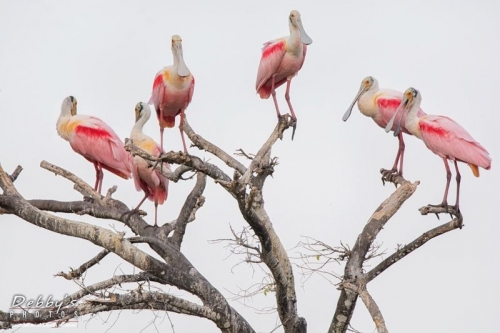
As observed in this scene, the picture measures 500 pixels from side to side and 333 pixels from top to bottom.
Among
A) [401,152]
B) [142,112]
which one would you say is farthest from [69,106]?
[401,152]

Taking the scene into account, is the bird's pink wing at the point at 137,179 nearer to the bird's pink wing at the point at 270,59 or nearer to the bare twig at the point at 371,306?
the bird's pink wing at the point at 270,59

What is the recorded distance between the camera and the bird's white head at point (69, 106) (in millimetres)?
18219

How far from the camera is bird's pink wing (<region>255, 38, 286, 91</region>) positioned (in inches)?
616

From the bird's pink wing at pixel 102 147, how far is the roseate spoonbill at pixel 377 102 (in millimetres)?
3332

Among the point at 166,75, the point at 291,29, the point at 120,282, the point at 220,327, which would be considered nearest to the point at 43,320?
the point at 120,282

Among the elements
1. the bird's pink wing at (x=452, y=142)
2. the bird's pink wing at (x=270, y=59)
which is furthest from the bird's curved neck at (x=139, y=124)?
the bird's pink wing at (x=452, y=142)

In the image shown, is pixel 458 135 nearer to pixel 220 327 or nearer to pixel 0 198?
pixel 220 327

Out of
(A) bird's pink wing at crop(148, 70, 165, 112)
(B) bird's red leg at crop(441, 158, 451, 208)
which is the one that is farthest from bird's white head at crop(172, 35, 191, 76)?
(B) bird's red leg at crop(441, 158, 451, 208)

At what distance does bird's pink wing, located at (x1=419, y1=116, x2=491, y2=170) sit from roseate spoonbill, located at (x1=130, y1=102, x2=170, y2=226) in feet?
11.1

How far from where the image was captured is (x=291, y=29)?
51.7 ft

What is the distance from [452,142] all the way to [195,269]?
3838 mm

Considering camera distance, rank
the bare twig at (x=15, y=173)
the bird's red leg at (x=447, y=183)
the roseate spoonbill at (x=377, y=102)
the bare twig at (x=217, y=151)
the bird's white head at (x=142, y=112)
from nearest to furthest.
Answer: the bare twig at (x=217, y=151), the bird's red leg at (x=447, y=183), the bare twig at (x=15, y=173), the bird's white head at (x=142, y=112), the roseate spoonbill at (x=377, y=102)

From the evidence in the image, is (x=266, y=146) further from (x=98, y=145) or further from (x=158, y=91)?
(x=98, y=145)

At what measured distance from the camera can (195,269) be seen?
520 inches
